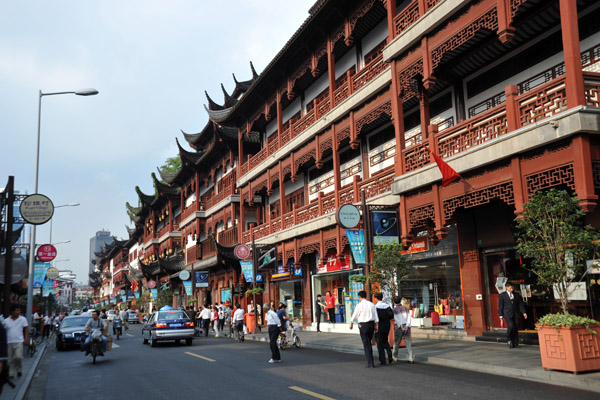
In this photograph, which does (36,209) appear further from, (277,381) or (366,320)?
(366,320)

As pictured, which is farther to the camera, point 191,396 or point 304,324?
point 304,324

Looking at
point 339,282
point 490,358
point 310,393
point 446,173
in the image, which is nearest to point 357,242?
point 446,173

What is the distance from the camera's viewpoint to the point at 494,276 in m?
15.7

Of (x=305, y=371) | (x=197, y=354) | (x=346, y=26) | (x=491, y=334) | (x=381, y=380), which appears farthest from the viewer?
(x=346, y=26)

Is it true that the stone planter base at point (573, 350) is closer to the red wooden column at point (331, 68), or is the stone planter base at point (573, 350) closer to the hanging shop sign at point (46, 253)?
the red wooden column at point (331, 68)

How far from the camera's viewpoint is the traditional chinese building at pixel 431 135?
38.9ft

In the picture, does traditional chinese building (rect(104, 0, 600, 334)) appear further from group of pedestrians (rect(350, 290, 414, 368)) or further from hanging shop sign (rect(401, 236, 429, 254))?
group of pedestrians (rect(350, 290, 414, 368))

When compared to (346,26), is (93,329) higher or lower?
lower

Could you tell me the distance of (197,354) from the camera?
54.4 feet

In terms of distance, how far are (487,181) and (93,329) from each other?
12.2 m

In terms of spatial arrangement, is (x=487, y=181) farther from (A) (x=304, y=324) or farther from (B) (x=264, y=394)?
(A) (x=304, y=324)

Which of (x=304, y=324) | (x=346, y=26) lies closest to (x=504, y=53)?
(x=346, y=26)

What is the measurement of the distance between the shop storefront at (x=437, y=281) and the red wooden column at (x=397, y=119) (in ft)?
9.40

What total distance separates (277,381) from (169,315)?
12821 mm
